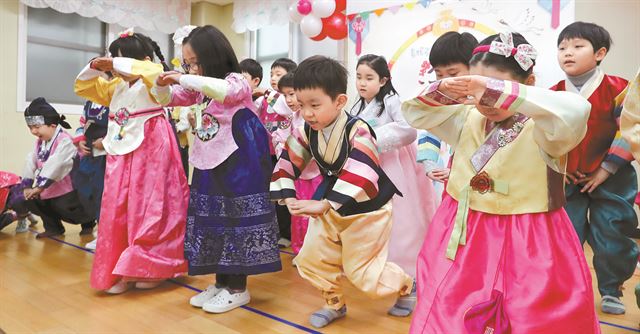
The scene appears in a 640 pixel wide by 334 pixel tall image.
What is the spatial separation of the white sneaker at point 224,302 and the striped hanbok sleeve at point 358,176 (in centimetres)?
67

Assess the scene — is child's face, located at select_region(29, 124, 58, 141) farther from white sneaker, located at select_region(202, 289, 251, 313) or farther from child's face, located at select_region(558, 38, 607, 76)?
child's face, located at select_region(558, 38, 607, 76)

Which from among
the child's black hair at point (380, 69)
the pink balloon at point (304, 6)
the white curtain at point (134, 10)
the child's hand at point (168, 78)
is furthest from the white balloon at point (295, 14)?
the child's hand at point (168, 78)

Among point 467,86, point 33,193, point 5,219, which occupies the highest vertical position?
point 467,86

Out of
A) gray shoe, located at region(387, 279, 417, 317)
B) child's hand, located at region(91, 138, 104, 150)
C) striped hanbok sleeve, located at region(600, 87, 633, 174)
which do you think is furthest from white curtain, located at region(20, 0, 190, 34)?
striped hanbok sleeve, located at region(600, 87, 633, 174)

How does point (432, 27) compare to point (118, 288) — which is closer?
point (118, 288)

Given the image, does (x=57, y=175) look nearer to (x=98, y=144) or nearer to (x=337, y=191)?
(x=98, y=144)

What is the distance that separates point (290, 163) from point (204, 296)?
0.74 meters

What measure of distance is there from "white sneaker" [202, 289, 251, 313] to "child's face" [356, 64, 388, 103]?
105 cm

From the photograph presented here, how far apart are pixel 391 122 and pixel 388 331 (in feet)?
2.85

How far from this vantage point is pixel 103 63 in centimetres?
223

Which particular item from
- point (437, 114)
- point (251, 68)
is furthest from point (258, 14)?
point (437, 114)

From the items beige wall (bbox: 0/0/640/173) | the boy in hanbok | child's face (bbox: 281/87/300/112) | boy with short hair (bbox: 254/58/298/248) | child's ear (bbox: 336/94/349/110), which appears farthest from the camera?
beige wall (bbox: 0/0/640/173)

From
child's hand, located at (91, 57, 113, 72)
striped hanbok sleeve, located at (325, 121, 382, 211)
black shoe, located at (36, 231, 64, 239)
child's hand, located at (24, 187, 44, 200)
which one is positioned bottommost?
black shoe, located at (36, 231, 64, 239)

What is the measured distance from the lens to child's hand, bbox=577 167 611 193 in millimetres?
2018
